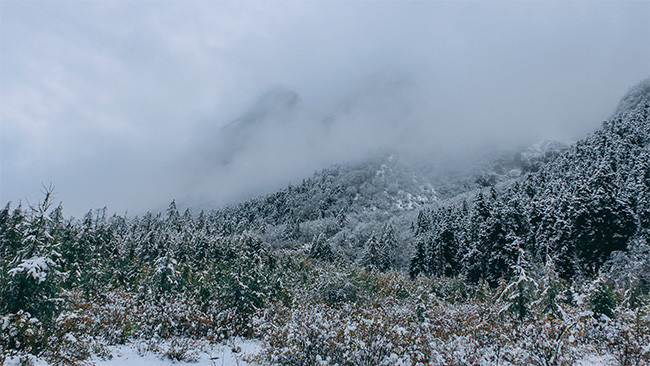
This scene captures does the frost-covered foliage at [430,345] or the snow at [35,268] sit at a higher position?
the snow at [35,268]

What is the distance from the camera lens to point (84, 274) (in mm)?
26703

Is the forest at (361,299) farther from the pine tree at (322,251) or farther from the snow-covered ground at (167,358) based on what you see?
the pine tree at (322,251)

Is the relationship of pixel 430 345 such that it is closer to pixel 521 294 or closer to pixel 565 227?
pixel 521 294

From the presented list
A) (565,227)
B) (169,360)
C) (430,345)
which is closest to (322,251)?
(565,227)

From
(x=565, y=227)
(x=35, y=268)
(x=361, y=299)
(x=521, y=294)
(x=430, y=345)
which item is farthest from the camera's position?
(x=565, y=227)

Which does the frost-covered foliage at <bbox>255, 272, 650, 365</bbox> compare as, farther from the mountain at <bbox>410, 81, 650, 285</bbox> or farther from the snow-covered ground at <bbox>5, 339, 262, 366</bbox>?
the mountain at <bbox>410, 81, 650, 285</bbox>

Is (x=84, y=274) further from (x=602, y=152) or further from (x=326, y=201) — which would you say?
(x=326, y=201)

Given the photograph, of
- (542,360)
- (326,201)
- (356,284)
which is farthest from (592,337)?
(326,201)

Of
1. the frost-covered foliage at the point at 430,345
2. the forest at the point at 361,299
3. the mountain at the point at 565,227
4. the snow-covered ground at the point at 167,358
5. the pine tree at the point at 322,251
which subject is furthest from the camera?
the pine tree at the point at 322,251

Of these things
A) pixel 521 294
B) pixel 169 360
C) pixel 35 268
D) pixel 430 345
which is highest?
pixel 35 268

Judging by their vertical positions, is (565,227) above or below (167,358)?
below

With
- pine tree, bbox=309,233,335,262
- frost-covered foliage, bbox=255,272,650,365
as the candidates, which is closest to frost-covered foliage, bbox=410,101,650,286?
pine tree, bbox=309,233,335,262

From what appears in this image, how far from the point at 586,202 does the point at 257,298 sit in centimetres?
4384

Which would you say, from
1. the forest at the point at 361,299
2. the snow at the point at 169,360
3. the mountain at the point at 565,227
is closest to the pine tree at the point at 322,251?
the mountain at the point at 565,227
